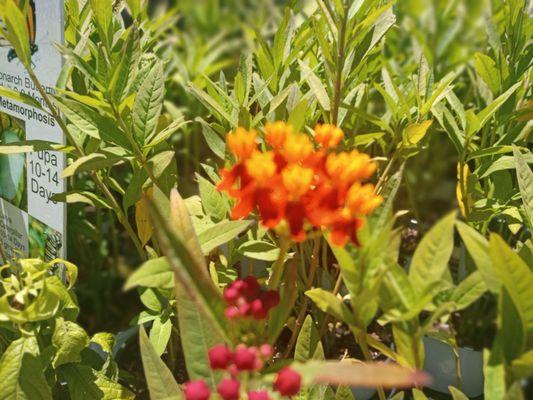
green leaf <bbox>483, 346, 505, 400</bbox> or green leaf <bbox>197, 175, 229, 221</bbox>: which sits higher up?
green leaf <bbox>197, 175, 229, 221</bbox>

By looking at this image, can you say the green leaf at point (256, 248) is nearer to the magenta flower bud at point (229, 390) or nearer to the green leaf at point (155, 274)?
the green leaf at point (155, 274)

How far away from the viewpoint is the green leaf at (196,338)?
573 mm

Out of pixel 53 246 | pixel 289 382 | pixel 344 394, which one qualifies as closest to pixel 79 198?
pixel 53 246

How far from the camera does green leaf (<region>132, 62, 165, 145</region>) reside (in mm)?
801

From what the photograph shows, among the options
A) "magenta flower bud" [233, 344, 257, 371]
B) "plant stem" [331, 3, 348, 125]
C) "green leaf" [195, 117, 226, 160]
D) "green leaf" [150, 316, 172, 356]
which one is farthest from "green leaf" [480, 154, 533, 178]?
"magenta flower bud" [233, 344, 257, 371]

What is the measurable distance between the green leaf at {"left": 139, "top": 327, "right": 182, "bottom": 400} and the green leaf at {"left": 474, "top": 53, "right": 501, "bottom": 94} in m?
0.60

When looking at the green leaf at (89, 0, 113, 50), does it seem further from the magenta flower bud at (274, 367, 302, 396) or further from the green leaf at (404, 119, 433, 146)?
the magenta flower bud at (274, 367, 302, 396)

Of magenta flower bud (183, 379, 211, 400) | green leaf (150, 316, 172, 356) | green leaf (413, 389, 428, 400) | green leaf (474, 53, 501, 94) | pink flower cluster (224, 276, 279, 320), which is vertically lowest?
green leaf (150, 316, 172, 356)

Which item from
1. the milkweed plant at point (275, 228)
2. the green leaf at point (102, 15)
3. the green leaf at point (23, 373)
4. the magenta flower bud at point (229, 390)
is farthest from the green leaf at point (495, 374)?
the green leaf at point (102, 15)

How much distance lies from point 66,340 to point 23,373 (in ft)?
0.18

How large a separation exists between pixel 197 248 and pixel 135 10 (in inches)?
19.9

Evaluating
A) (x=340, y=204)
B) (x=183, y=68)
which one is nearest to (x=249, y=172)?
(x=340, y=204)

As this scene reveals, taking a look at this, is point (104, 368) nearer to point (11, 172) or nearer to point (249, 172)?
point (11, 172)

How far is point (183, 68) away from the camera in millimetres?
1254
